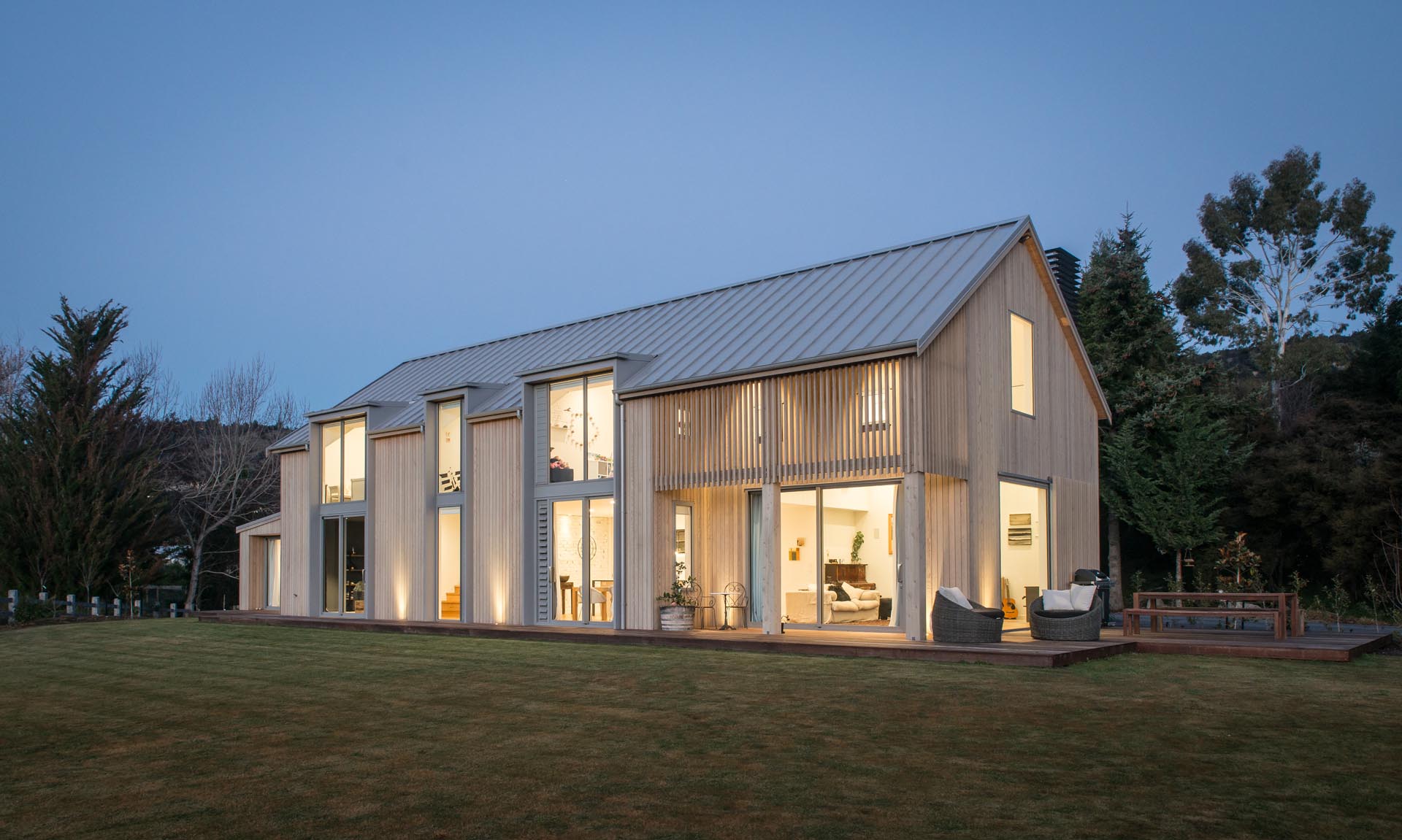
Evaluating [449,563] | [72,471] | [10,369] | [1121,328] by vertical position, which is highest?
[10,369]

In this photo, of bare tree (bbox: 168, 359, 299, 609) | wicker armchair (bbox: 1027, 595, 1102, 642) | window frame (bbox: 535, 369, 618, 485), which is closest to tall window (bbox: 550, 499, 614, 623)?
window frame (bbox: 535, 369, 618, 485)

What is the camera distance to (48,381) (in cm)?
2328

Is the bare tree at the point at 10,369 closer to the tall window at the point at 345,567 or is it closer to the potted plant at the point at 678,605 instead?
the tall window at the point at 345,567

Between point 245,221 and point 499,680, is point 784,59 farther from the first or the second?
point 499,680

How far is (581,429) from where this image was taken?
655 inches

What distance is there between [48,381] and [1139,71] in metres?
88.5

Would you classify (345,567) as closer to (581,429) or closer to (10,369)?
(581,429)

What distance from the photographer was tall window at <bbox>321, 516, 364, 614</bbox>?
20.3 meters

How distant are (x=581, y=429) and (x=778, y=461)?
401 centimetres

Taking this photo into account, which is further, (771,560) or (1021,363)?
(1021,363)

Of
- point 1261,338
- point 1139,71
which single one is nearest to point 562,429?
point 1261,338

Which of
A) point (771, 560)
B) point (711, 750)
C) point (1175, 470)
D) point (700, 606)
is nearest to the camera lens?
point (711, 750)

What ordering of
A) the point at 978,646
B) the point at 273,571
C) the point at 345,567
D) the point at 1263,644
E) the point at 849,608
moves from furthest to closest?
the point at 273,571
the point at 345,567
the point at 849,608
the point at 1263,644
the point at 978,646

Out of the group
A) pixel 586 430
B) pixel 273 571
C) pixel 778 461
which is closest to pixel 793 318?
pixel 778 461
